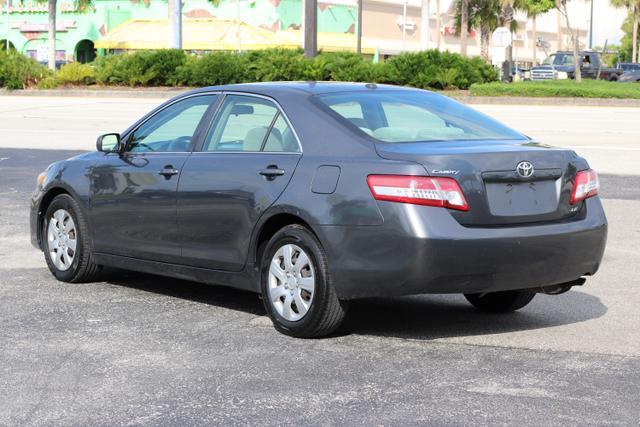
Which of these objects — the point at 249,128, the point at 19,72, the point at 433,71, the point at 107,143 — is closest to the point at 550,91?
the point at 433,71

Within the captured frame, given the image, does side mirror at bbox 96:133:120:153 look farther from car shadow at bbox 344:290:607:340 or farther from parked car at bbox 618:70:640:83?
parked car at bbox 618:70:640:83

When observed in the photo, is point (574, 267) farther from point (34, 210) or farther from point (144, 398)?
point (34, 210)

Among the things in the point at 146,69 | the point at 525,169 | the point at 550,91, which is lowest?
the point at 525,169

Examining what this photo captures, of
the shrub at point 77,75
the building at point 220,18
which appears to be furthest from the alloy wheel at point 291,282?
the building at point 220,18

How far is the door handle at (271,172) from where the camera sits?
7.04 metres

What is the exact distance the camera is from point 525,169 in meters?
6.64

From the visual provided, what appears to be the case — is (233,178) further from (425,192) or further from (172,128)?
(425,192)

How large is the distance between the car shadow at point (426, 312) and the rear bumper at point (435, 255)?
24.9 inches

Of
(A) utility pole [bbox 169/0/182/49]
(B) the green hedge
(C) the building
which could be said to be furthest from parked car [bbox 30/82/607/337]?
(C) the building

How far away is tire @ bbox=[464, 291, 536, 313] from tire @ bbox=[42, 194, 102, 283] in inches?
108

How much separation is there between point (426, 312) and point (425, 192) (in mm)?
1602

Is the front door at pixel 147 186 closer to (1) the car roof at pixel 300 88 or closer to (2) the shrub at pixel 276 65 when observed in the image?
(1) the car roof at pixel 300 88

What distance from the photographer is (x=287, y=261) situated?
6.96 metres

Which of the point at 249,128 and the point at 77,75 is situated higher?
the point at 77,75
